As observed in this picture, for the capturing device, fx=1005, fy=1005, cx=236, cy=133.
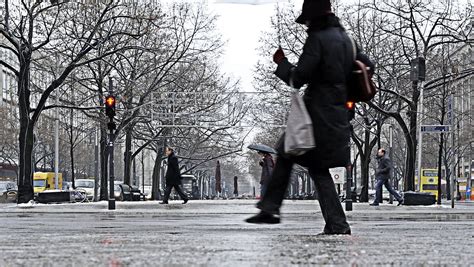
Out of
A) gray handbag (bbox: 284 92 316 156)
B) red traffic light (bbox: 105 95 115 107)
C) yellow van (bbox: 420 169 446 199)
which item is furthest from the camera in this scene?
yellow van (bbox: 420 169 446 199)

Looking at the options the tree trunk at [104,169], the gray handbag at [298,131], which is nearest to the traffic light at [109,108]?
the tree trunk at [104,169]

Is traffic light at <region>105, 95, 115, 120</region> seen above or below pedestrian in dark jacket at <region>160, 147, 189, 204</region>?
above

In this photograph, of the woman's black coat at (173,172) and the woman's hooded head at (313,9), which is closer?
the woman's hooded head at (313,9)

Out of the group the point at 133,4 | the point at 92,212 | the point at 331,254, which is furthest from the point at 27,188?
the point at 331,254

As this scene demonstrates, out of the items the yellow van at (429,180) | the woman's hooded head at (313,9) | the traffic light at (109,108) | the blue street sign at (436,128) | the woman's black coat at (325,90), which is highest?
the traffic light at (109,108)

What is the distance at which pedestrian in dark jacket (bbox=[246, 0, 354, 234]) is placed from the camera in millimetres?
8227

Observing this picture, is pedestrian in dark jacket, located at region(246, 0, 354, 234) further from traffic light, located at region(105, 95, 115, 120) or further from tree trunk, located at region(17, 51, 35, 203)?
tree trunk, located at region(17, 51, 35, 203)

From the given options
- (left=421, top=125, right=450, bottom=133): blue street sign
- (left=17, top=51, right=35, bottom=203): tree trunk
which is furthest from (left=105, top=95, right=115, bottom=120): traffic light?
(left=421, top=125, right=450, bottom=133): blue street sign

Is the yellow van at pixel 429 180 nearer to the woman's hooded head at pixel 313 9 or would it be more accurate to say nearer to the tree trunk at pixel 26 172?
the tree trunk at pixel 26 172

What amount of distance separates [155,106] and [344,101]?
41.2 meters

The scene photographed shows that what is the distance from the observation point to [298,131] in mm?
8039

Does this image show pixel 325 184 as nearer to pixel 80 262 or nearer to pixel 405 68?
pixel 80 262

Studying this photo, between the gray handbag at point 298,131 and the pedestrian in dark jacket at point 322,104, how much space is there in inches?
5.2

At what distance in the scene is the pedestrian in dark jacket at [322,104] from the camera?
823cm
